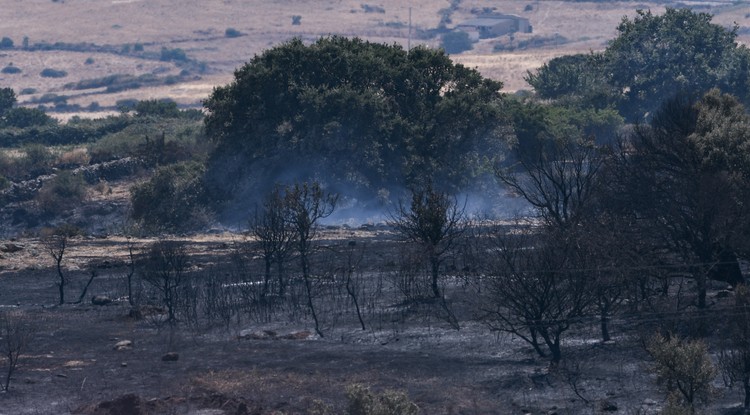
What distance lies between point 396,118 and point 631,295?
2619cm

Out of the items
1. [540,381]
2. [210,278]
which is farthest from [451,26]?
[540,381]

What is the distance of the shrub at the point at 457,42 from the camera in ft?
489

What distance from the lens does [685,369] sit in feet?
74.0

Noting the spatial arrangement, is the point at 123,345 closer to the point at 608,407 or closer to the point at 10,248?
the point at 608,407

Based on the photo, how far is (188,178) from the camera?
187 ft

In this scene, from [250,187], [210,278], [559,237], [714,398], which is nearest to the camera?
[714,398]

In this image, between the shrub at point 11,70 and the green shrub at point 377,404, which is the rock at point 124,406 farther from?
the shrub at point 11,70

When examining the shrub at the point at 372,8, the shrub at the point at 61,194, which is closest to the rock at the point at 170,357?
the shrub at the point at 61,194

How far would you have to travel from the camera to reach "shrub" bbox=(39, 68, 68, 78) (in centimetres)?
14550

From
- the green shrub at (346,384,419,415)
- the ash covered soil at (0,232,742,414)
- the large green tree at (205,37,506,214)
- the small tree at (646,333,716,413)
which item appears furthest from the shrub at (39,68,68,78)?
the green shrub at (346,384,419,415)

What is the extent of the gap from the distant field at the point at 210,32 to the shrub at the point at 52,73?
787 mm

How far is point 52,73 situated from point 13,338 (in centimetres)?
12012

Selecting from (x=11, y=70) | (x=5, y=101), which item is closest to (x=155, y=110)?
(x=5, y=101)

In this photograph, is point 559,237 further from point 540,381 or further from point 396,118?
point 396,118
